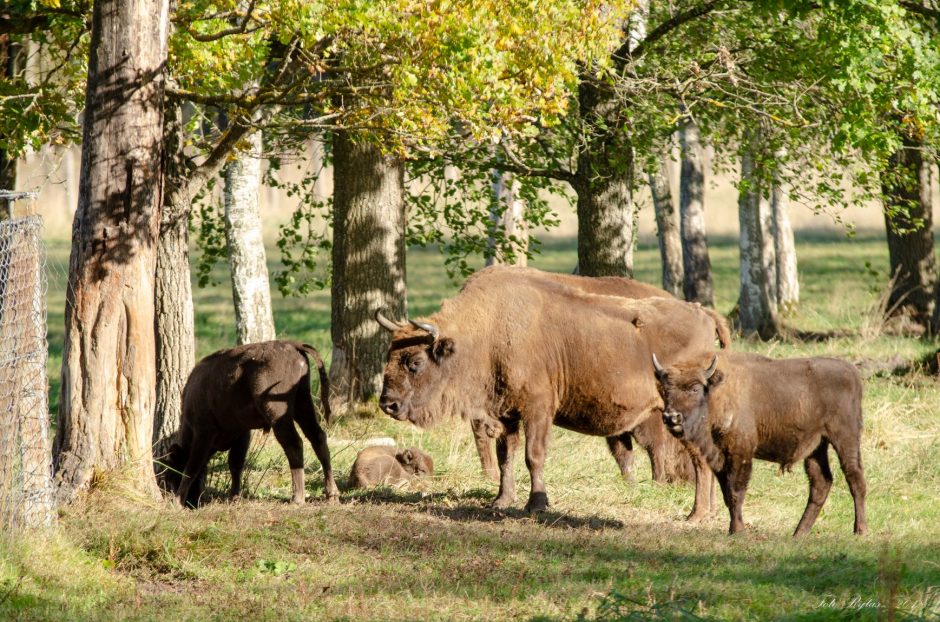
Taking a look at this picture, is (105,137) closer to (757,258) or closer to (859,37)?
(859,37)

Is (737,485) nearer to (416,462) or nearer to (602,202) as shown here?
(416,462)

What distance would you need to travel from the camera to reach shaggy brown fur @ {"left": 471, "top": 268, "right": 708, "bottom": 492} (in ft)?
39.0

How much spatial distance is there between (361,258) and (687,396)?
6.03 m

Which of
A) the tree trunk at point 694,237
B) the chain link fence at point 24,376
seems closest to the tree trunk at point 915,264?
the tree trunk at point 694,237

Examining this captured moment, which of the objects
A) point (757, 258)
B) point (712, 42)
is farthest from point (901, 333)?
point (712, 42)

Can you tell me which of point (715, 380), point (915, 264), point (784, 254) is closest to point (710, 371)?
point (715, 380)

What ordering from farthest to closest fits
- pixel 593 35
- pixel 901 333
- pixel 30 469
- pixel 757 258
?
pixel 757 258 → pixel 901 333 → pixel 593 35 → pixel 30 469

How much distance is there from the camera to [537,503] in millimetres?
10281

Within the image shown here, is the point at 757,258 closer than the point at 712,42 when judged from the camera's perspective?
No

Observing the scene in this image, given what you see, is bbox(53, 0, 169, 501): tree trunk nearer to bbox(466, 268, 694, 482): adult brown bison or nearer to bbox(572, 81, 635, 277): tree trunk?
bbox(466, 268, 694, 482): adult brown bison

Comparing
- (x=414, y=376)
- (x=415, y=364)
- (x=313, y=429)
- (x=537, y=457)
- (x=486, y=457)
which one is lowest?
(x=486, y=457)

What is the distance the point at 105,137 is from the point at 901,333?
50.7 ft

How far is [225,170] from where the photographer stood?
53.5ft

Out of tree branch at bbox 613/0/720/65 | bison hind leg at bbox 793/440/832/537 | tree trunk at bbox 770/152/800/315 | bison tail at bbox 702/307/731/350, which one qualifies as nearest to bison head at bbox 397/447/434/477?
bison tail at bbox 702/307/731/350
